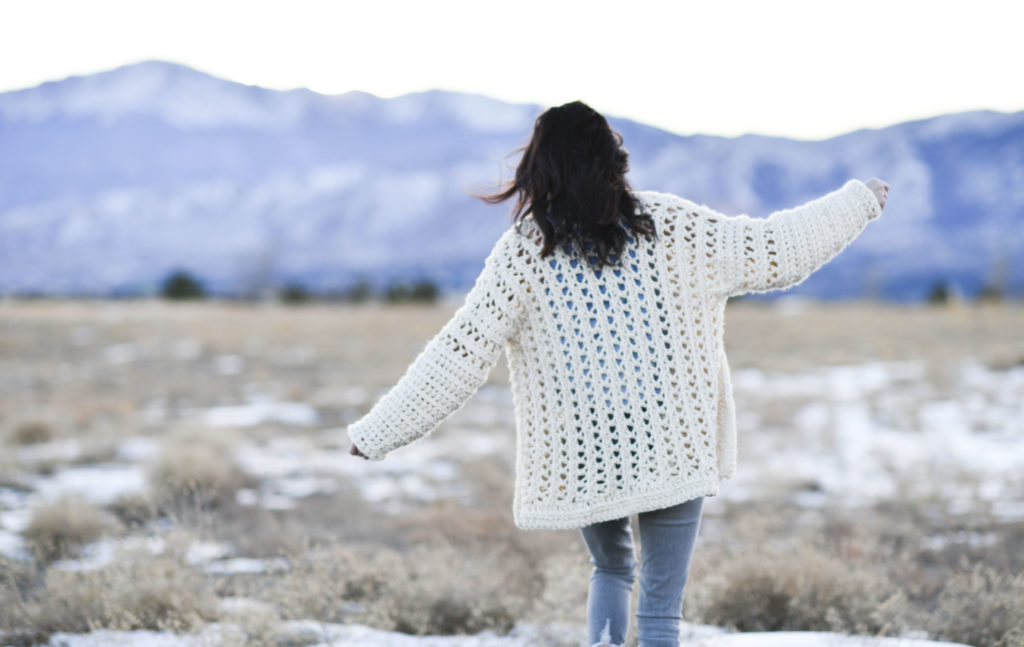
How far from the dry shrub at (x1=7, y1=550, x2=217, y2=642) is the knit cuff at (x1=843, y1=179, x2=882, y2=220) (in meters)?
2.95

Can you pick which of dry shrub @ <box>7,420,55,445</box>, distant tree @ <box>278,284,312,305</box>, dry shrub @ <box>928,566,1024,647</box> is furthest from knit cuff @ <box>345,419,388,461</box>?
distant tree @ <box>278,284,312,305</box>

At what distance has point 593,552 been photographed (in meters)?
2.57

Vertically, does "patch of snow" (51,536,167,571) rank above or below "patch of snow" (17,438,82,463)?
above

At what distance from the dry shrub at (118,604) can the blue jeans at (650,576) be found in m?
1.82

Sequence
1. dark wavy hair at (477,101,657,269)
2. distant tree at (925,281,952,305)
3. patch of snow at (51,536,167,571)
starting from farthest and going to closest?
distant tree at (925,281,952,305) → patch of snow at (51,536,167,571) → dark wavy hair at (477,101,657,269)

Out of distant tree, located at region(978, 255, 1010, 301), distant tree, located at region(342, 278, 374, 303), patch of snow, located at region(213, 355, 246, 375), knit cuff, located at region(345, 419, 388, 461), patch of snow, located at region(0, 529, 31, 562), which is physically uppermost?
distant tree, located at region(978, 255, 1010, 301)

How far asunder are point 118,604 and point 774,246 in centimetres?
303

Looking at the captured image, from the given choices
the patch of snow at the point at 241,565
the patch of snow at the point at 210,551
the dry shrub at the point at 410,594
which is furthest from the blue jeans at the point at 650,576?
the patch of snow at the point at 210,551

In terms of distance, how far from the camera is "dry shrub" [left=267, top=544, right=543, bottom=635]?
3570 millimetres

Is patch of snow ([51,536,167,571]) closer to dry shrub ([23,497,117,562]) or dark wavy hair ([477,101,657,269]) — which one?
dry shrub ([23,497,117,562])

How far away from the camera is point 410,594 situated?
12.1 ft

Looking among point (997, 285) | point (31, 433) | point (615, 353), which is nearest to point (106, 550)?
point (615, 353)

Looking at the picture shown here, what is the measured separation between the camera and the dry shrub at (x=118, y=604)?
3473mm

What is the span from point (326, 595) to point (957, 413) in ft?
26.5
